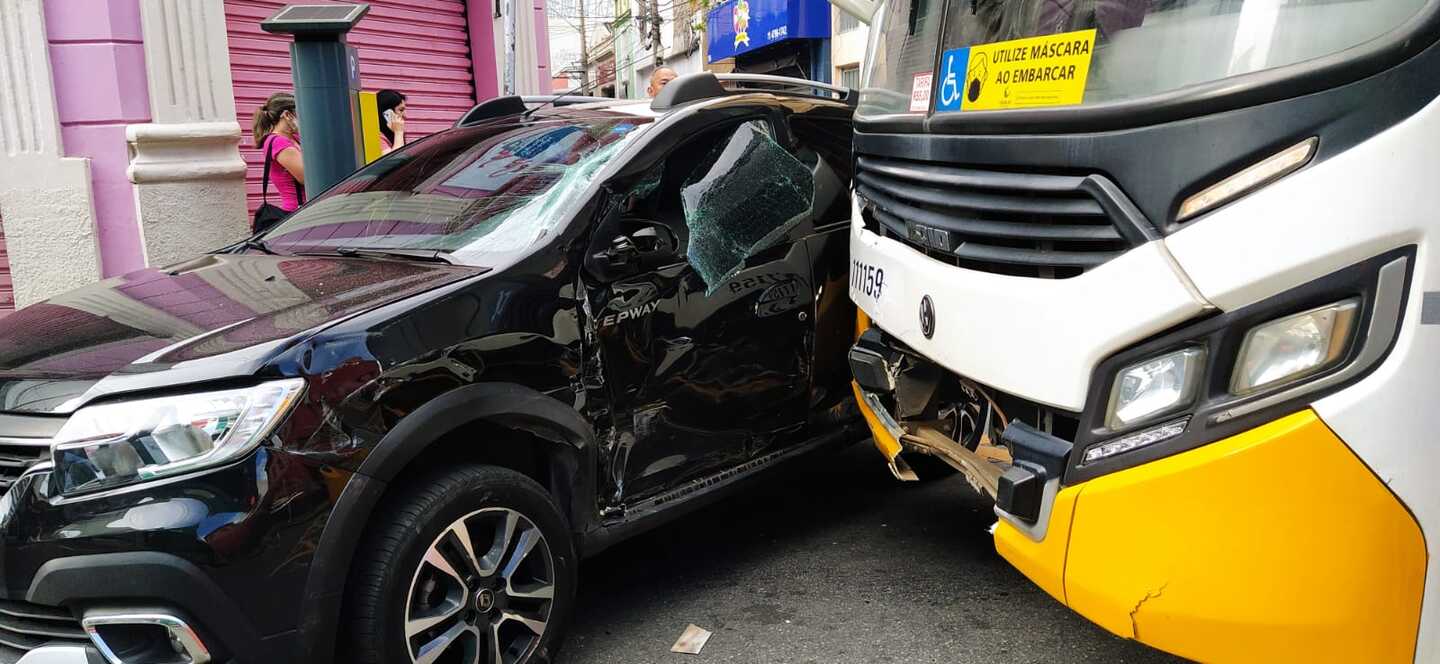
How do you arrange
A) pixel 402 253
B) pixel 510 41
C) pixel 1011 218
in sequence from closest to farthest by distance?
1. pixel 1011 218
2. pixel 402 253
3. pixel 510 41

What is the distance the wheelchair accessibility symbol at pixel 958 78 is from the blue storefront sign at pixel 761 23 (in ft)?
60.6

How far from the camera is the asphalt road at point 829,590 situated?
3146 mm

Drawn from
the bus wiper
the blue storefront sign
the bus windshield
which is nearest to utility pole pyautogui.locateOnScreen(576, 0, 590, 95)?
the blue storefront sign

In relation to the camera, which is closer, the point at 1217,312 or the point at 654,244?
the point at 1217,312

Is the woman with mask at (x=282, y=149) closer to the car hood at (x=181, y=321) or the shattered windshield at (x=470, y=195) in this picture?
the shattered windshield at (x=470, y=195)

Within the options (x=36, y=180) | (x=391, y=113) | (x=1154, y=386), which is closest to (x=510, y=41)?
(x=391, y=113)

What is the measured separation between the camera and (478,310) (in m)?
2.79

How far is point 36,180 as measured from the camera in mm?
6438

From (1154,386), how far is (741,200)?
5.97 feet

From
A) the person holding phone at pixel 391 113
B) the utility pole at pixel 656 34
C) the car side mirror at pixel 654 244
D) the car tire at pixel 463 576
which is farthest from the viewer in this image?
the utility pole at pixel 656 34

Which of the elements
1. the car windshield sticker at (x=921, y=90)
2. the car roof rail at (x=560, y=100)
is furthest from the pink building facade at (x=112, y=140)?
the car windshield sticker at (x=921, y=90)

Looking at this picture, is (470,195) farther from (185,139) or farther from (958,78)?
(185,139)

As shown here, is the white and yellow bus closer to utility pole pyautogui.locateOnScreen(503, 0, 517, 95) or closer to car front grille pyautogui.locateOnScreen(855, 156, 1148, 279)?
car front grille pyautogui.locateOnScreen(855, 156, 1148, 279)

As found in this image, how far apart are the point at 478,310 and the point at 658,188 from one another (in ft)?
2.94
